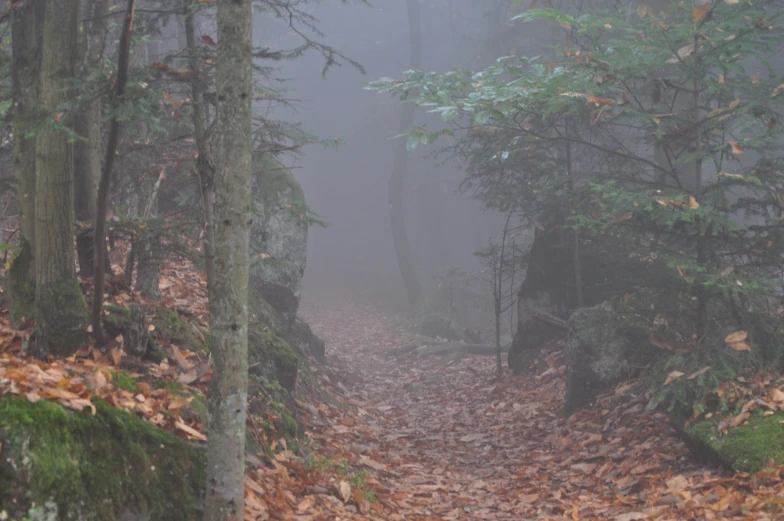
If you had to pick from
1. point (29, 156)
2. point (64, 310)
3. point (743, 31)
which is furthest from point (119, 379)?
point (743, 31)

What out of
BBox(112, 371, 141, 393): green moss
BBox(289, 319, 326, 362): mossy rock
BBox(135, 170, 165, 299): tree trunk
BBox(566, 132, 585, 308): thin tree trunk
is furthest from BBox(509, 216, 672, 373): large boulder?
BBox(112, 371, 141, 393): green moss

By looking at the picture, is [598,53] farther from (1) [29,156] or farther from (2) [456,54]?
(2) [456,54]

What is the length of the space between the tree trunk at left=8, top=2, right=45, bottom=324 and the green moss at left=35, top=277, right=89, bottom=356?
0.58 m

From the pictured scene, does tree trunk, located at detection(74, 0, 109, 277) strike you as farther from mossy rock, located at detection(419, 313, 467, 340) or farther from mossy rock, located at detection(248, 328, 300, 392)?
mossy rock, located at detection(419, 313, 467, 340)

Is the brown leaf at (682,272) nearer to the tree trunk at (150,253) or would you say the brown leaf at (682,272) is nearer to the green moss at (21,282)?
the tree trunk at (150,253)

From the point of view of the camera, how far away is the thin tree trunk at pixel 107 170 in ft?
14.1

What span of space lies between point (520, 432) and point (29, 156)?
6980mm

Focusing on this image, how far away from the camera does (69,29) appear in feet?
16.1

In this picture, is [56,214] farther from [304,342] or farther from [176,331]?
[304,342]

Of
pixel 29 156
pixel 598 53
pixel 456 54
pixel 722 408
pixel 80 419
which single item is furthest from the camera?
pixel 456 54

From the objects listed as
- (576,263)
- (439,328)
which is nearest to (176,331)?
(576,263)

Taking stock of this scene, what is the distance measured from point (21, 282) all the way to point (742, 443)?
620cm

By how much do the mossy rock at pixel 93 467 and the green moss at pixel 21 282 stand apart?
6.68 ft

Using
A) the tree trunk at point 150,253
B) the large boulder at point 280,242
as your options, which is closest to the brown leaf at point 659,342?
the tree trunk at point 150,253
